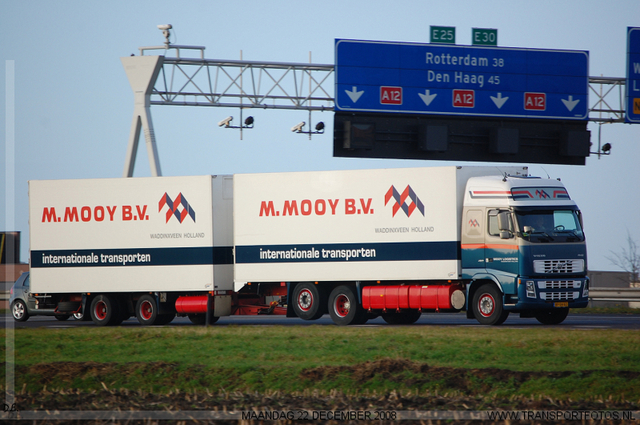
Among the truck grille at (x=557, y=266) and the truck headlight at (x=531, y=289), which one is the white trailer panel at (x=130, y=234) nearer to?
the truck headlight at (x=531, y=289)

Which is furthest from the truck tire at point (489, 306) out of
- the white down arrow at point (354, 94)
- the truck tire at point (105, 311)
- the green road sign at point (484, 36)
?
the truck tire at point (105, 311)

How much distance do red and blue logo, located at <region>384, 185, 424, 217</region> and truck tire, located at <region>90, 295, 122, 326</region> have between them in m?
8.26

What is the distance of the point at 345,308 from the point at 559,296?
5476mm

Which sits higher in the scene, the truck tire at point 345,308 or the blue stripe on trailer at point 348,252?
the blue stripe on trailer at point 348,252

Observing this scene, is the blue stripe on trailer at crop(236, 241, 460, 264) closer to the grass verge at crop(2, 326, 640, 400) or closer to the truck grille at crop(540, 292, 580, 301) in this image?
the truck grille at crop(540, 292, 580, 301)

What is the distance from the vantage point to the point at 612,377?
1161 cm

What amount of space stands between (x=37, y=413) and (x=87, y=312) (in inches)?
574

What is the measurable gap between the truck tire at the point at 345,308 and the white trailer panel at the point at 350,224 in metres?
0.45

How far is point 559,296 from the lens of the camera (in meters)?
19.4

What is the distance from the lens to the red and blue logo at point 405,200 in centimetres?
2059

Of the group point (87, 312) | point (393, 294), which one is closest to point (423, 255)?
point (393, 294)

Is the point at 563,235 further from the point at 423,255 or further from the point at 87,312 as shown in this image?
the point at 87,312

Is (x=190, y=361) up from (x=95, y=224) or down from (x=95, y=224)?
down

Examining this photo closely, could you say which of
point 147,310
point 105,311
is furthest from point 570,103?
point 105,311
